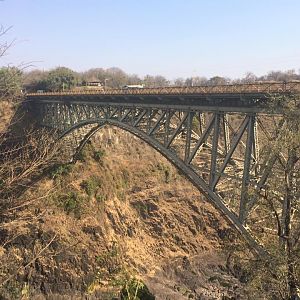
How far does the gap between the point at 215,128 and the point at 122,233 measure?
2015cm

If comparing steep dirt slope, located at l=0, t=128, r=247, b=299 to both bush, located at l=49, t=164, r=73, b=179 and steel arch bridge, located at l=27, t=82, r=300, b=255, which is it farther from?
steel arch bridge, located at l=27, t=82, r=300, b=255

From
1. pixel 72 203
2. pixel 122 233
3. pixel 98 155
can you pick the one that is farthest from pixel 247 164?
pixel 98 155

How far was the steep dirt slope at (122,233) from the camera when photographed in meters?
27.4

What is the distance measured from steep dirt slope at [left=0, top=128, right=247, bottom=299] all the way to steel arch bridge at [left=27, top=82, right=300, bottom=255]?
6.98 meters

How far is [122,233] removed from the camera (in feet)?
109

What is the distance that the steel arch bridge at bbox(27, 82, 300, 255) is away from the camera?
1315cm

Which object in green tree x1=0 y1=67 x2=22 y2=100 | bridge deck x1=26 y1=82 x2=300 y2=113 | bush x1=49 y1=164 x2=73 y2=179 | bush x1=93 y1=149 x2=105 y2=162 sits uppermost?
green tree x1=0 y1=67 x2=22 y2=100

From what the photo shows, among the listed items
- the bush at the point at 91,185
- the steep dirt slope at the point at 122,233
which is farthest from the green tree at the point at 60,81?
the bush at the point at 91,185

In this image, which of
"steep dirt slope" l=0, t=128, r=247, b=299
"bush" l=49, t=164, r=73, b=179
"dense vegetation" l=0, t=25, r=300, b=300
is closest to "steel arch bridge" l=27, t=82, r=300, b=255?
"dense vegetation" l=0, t=25, r=300, b=300

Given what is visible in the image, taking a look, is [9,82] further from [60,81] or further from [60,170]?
[60,81]

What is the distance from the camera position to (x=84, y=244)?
30203mm

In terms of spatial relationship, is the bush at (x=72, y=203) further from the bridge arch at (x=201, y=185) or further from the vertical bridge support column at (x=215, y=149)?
the vertical bridge support column at (x=215, y=149)

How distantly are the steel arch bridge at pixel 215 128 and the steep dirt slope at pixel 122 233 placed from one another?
6.98 metres

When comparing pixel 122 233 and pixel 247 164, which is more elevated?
pixel 247 164
